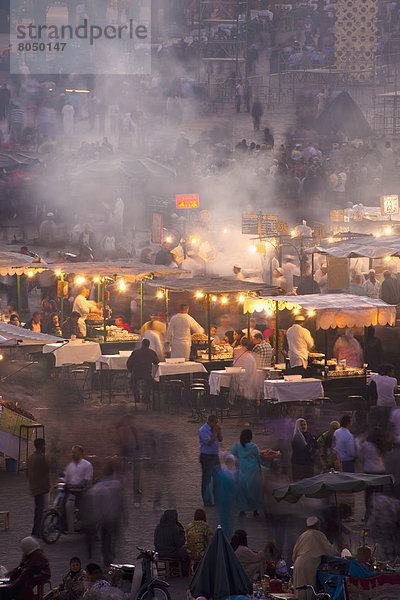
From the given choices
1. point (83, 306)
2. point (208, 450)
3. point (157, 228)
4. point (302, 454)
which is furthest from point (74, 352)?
point (157, 228)

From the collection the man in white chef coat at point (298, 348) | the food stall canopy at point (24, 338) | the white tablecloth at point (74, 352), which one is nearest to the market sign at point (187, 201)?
the white tablecloth at point (74, 352)

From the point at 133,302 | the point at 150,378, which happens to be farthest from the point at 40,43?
the point at 150,378

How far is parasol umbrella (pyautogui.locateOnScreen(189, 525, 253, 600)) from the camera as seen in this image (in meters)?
7.87

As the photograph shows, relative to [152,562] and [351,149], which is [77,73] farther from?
[152,562]

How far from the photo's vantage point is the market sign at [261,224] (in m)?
21.6

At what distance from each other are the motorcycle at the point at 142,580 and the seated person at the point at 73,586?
266mm

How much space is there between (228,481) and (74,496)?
1.46 m

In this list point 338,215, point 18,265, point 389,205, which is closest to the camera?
point 18,265

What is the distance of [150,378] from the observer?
1578cm

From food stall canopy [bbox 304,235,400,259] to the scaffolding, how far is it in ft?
75.8

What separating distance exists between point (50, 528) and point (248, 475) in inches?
78.9

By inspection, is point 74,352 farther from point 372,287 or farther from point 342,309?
point 372,287

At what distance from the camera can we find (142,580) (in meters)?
8.24

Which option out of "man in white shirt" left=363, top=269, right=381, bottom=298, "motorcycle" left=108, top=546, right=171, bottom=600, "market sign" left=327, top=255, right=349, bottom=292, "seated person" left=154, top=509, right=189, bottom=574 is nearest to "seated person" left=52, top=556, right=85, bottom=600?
"motorcycle" left=108, top=546, right=171, bottom=600
